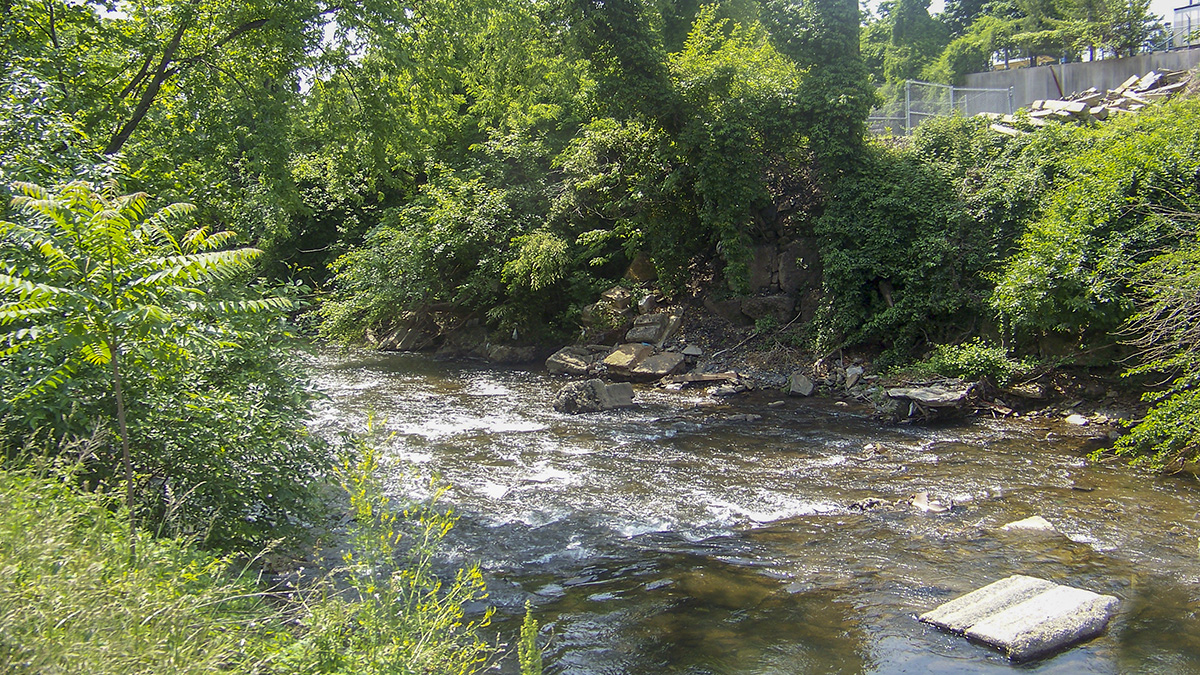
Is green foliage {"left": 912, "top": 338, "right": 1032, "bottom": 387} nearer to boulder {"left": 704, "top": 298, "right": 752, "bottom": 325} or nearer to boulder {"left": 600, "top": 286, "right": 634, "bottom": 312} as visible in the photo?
boulder {"left": 704, "top": 298, "right": 752, "bottom": 325}

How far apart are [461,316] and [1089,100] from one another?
16.9 m

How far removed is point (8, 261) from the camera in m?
4.98

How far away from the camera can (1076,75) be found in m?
25.0

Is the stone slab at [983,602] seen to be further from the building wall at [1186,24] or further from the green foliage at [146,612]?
the building wall at [1186,24]

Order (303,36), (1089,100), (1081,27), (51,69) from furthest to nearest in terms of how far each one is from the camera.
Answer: (1081,27)
(1089,100)
(303,36)
(51,69)

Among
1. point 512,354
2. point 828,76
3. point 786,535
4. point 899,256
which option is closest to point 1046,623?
point 786,535

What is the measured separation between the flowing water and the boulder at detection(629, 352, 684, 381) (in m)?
2.74

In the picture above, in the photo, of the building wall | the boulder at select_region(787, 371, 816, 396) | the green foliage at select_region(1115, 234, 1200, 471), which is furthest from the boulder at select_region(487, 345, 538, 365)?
the building wall

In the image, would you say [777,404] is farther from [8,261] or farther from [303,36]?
[8,261]

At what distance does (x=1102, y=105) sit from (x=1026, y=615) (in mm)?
16527

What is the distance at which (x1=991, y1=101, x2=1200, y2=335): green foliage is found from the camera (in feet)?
37.4

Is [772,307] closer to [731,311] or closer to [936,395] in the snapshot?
[731,311]

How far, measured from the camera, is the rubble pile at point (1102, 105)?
16.5 meters

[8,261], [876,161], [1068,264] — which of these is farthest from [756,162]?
[8,261]
